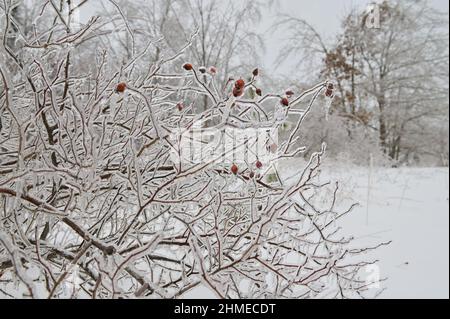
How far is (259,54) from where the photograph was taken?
3.29m

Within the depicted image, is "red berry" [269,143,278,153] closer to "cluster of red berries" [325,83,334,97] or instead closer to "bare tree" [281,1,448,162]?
"cluster of red berries" [325,83,334,97]

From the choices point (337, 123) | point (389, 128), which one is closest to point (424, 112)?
point (389, 128)

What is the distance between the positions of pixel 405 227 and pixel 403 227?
19mm

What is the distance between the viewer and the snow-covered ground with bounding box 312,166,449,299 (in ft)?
6.64

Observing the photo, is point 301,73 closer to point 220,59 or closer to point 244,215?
point 220,59

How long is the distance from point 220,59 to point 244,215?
1.69 m

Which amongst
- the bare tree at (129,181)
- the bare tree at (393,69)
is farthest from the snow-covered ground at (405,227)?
the bare tree at (393,69)

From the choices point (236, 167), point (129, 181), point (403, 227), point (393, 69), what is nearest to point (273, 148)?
point (236, 167)

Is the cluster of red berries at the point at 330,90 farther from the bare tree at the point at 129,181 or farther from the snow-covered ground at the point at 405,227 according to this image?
the snow-covered ground at the point at 405,227

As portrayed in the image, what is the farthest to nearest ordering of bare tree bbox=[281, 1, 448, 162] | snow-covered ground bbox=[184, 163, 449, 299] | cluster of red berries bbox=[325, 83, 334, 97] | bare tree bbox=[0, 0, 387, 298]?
bare tree bbox=[281, 1, 448, 162]
snow-covered ground bbox=[184, 163, 449, 299]
cluster of red berries bbox=[325, 83, 334, 97]
bare tree bbox=[0, 0, 387, 298]

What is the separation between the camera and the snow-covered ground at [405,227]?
2.02m

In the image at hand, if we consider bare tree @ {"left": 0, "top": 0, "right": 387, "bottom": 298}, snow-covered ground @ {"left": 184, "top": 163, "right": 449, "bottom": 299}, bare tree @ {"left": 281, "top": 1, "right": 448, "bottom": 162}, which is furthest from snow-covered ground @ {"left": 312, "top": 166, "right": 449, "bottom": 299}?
bare tree @ {"left": 281, "top": 1, "right": 448, "bottom": 162}

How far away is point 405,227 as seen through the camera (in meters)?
2.93

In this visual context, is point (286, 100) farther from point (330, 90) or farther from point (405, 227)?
point (405, 227)
